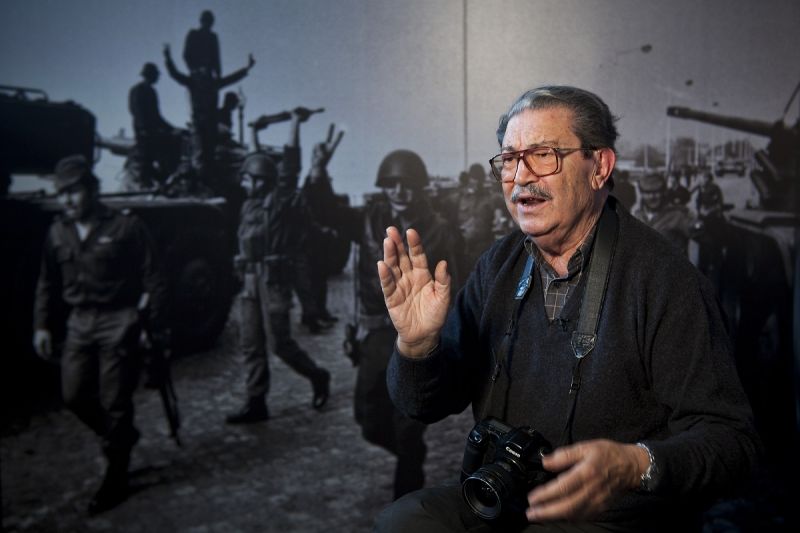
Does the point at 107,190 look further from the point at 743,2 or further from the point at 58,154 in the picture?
the point at 743,2

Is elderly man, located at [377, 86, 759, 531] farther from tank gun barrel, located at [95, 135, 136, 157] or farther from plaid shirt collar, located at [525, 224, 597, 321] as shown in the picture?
tank gun barrel, located at [95, 135, 136, 157]

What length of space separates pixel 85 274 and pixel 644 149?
3.93 meters

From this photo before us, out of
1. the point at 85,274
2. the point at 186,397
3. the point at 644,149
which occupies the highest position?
the point at 644,149

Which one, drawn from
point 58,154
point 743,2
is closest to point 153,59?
point 58,154

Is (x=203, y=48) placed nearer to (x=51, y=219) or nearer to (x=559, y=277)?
(x=51, y=219)

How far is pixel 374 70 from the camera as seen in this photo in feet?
13.6

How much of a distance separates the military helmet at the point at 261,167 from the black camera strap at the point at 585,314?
2.77m

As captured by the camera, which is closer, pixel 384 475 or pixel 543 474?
pixel 543 474

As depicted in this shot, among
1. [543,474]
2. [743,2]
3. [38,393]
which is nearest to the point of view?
[543,474]

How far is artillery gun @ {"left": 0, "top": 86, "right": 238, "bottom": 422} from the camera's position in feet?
13.5

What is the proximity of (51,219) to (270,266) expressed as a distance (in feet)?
5.00

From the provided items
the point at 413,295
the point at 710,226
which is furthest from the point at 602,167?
the point at 710,226

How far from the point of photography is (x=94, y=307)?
3.97 m

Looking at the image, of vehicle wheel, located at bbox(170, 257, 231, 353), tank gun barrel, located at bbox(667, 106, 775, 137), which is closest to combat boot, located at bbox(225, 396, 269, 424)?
vehicle wheel, located at bbox(170, 257, 231, 353)
